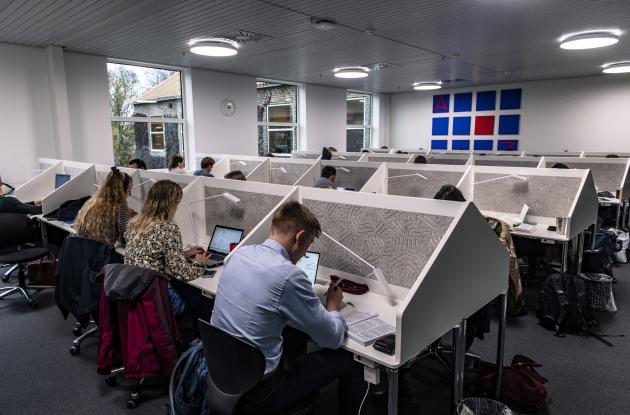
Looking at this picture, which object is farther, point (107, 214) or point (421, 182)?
point (421, 182)

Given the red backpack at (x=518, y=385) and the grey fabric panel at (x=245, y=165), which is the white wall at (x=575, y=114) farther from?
the red backpack at (x=518, y=385)

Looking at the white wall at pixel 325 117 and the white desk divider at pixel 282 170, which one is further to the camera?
the white wall at pixel 325 117

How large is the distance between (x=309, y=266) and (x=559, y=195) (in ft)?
7.70

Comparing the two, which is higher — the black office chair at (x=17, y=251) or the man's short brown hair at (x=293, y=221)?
the man's short brown hair at (x=293, y=221)

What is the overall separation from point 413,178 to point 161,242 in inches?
101

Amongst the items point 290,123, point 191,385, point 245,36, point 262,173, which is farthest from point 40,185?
point 290,123

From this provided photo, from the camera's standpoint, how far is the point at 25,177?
547 centimetres

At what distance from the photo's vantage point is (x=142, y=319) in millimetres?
1909

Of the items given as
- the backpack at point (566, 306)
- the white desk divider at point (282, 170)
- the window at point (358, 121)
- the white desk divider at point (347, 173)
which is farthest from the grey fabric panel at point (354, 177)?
the window at point (358, 121)

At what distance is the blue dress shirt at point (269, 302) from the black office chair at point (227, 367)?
9cm

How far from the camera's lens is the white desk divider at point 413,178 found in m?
3.77

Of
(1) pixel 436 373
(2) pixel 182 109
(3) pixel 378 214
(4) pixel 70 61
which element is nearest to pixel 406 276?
(3) pixel 378 214

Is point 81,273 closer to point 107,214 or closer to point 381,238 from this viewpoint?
point 107,214

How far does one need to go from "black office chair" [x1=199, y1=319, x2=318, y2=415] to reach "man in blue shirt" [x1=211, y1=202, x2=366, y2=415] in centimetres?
6
